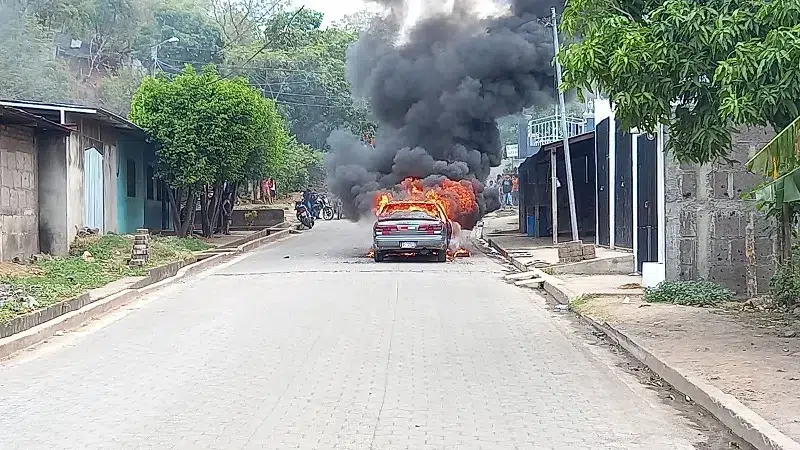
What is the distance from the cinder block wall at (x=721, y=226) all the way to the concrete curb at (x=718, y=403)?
138 inches

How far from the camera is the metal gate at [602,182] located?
25.6 m

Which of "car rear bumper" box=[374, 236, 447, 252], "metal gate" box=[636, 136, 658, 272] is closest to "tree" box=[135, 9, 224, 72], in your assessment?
"car rear bumper" box=[374, 236, 447, 252]

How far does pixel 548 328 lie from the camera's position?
12.3 metres

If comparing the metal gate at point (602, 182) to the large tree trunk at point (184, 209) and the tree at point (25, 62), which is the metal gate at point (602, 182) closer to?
the large tree trunk at point (184, 209)

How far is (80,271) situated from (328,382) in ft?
33.0

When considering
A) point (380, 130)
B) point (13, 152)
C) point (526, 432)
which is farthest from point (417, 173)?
point (526, 432)

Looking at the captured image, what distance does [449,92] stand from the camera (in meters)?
31.6

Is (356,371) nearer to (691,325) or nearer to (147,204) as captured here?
(691,325)

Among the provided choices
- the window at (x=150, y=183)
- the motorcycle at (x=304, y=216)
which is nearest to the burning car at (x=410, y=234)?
the window at (x=150, y=183)

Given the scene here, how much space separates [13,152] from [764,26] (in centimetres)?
1469

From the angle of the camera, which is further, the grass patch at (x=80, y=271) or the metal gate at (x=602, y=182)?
the metal gate at (x=602, y=182)

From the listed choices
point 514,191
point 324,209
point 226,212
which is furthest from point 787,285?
point 514,191

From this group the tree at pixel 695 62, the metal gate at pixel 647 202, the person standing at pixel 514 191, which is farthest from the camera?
the person standing at pixel 514 191

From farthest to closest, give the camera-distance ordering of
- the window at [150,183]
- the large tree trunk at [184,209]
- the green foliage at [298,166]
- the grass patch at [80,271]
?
the green foliage at [298,166] < the window at [150,183] < the large tree trunk at [184,209] < the grass patch at [80,271]
